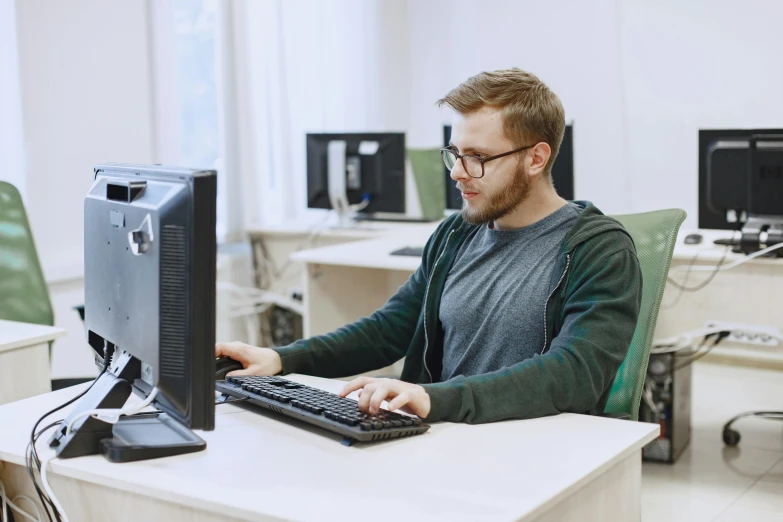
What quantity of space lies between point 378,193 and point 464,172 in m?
2.52

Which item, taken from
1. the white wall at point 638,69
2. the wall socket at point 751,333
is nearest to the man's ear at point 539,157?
the wall socket at point 751,333

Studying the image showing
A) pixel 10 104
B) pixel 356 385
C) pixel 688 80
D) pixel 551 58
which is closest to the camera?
pixel 356 385

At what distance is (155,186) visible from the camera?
1.34 metres

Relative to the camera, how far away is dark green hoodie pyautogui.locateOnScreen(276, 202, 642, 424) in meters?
1.57

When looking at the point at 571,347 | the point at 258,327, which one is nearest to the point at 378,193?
the point at 258,327

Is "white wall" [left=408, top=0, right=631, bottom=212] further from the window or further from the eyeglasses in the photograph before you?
the eyeglasses

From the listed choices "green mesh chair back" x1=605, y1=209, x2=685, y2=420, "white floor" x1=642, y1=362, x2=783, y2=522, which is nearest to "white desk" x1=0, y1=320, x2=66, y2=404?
"green mesh chair back" x1=605, y1=209, x2=685, y2=420

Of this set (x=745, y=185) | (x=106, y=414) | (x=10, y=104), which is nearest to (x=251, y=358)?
(x=106, y=414)

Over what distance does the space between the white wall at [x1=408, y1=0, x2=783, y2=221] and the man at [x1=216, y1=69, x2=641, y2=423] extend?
3570 mm

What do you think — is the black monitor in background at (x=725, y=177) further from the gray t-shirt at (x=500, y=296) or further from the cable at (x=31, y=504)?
the cable at (x=31, y=504)

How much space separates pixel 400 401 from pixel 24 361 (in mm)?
1305

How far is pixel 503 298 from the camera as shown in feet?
6.08

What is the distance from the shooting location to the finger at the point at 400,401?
4.91 feet

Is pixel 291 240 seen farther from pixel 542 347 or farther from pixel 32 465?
pixel 32 465
